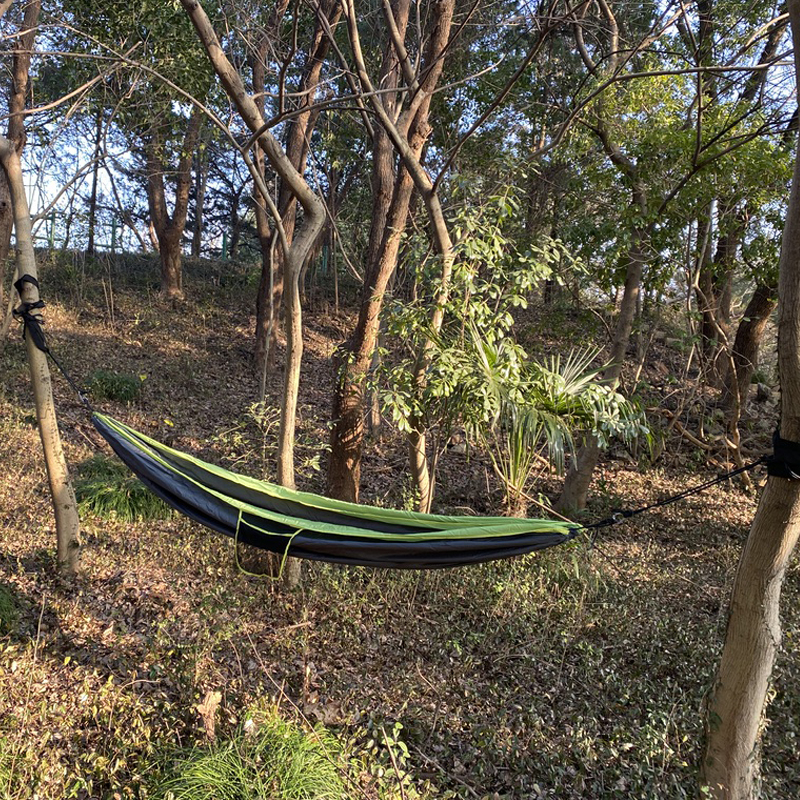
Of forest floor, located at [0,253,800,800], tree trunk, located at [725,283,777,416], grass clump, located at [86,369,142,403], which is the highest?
tree trunk, located at [725,283,777,416]

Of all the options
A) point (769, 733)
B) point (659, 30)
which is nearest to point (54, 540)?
point (769, 733)

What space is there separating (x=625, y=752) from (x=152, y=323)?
25.0 feet

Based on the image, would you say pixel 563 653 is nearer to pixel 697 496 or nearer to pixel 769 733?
pixel 769 733

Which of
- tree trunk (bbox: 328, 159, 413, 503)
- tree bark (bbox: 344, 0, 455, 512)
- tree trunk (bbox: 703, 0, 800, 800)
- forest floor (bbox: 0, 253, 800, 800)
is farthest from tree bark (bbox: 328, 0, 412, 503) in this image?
tree trunk (bbox: 703, 0, 800, 800)

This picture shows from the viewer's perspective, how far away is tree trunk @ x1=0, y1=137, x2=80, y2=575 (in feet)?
8.97

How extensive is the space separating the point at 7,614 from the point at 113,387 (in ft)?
12.9

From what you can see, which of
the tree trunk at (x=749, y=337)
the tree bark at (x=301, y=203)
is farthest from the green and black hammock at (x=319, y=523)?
→ the tree trunk at (x=749, y=337)

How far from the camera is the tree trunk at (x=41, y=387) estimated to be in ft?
8.97

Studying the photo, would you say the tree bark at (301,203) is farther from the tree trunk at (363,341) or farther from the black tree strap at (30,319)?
the black tree strap at (30,319)

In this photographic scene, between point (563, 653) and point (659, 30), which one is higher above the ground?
point (659, 30)

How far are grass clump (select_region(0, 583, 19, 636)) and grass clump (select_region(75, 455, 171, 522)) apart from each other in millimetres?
1288

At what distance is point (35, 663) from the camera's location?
98.7 inches

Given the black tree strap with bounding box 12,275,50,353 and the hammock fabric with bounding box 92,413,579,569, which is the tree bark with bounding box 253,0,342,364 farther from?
the hammock fabric with bounding box 92,413,579,569

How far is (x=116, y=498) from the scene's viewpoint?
4.16 meters
